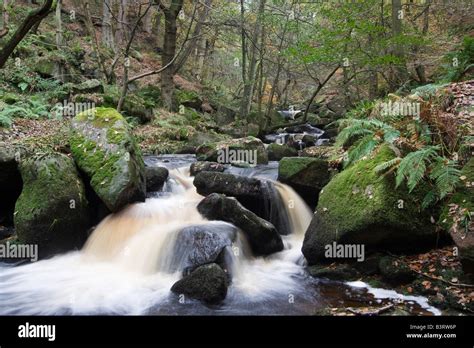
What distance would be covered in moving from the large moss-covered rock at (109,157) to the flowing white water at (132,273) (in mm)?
477

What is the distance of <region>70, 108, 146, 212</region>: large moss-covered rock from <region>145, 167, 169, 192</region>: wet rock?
595 mm

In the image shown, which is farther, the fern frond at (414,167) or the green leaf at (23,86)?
the green leaf at (23,86)

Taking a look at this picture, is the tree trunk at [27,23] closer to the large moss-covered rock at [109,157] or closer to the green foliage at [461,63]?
the large moss-covered rock at [109,157]

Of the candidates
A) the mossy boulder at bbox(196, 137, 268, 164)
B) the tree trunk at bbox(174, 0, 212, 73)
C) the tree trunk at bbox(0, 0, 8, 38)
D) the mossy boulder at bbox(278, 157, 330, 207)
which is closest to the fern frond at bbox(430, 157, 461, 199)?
the mossy boulder at bbox(278, 157, 330, 207)

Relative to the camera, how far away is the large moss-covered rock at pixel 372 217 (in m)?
6.29

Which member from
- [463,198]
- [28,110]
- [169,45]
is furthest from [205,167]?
[169,45]

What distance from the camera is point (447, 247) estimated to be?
20.6 ft

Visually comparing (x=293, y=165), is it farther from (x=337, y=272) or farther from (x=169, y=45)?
(x=169, y=45)

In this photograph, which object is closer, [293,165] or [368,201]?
[368,201]

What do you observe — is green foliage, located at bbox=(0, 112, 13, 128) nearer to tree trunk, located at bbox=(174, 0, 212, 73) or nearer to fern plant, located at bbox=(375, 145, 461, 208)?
tree trunk, located at bbox=(174, 0, 212, 73)

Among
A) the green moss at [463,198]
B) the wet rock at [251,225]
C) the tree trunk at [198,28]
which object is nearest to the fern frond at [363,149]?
the green moss at [463,198]

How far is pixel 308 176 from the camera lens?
32.2 ft

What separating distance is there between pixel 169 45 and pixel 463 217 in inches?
624
